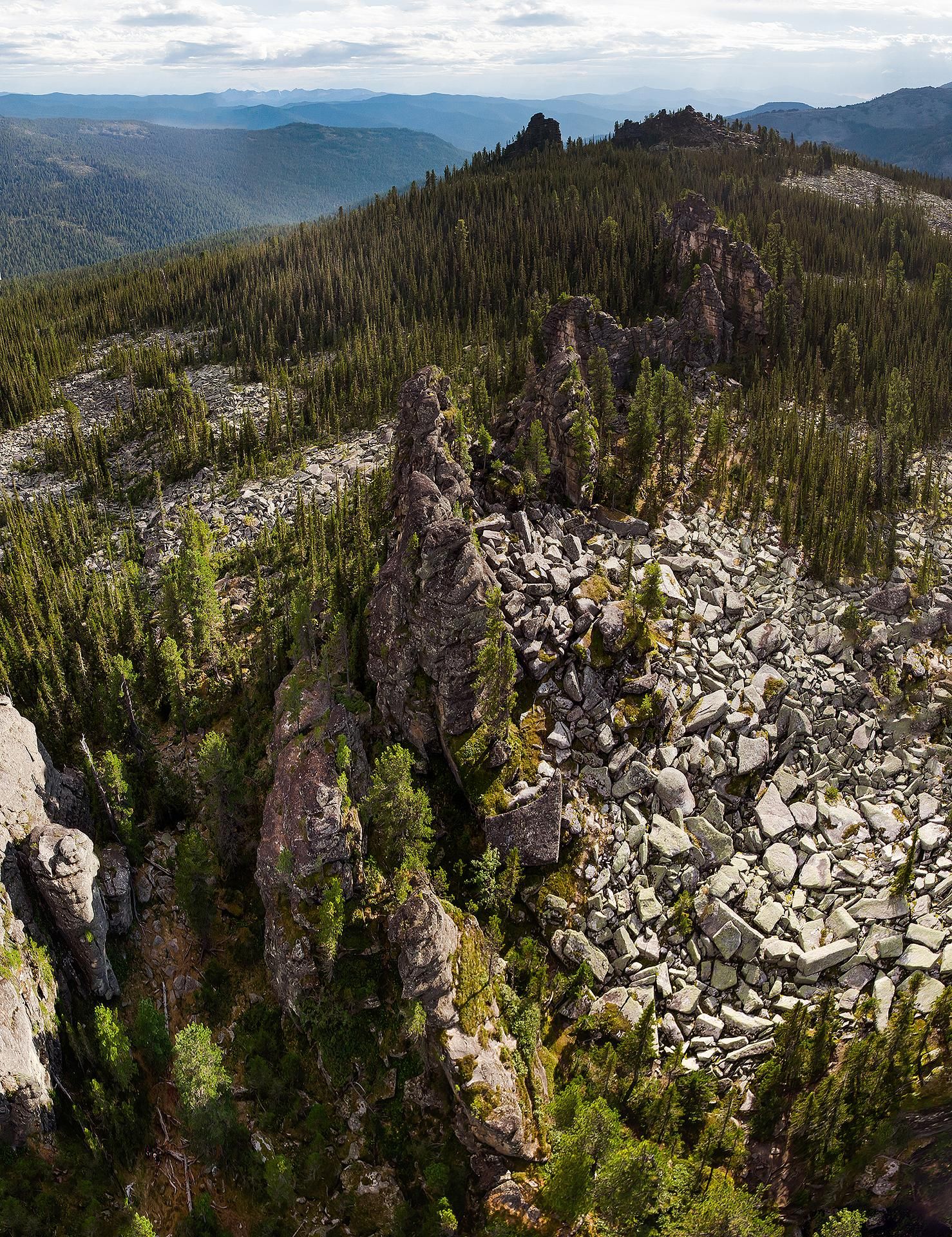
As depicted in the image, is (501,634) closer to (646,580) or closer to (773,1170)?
(646,580)

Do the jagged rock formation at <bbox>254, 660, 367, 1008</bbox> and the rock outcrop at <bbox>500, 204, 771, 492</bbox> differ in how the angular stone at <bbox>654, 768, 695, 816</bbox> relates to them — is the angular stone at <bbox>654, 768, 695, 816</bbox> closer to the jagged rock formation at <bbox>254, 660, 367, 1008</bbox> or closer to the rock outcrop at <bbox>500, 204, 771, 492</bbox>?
the jagged rock formation at <bbox>254, 660, 367, 1008</bbox>

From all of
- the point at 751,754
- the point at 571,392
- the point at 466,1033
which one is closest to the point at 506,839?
the point at 466,1033

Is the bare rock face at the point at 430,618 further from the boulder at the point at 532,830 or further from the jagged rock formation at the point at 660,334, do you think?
the jagged rock formation at the point at 660,334

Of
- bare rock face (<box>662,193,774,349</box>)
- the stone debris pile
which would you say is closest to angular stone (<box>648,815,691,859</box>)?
the stone debris pile

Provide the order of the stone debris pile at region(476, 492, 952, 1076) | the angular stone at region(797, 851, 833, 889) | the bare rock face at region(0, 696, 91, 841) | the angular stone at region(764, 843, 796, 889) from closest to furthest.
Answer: the stone debris pile at region(476, 492, 952, 1076)
the bare rock face at region(0, 696, 91, 841)
the angular stone at region(797, 851, 833, 889)
the angular stone at region(764, 843, 796, 889)

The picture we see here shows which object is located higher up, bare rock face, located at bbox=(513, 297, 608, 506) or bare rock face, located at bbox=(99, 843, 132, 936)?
bare rock face, located at bbox=(513, 297, 608, 506)

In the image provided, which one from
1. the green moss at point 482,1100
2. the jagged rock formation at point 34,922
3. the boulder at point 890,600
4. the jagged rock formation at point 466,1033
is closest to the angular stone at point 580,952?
the jagged rock formation at point 466,1033
